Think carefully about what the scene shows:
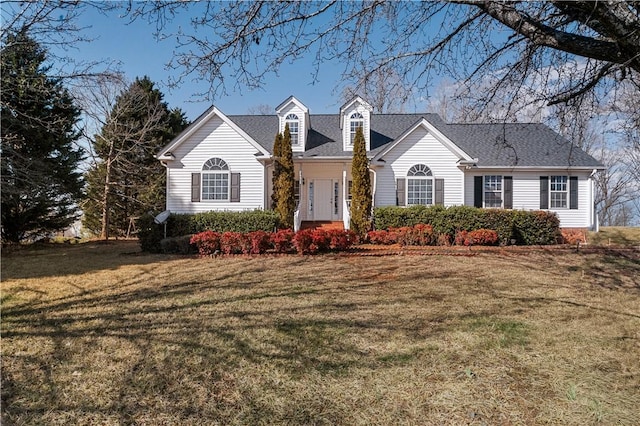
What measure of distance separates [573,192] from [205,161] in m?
17.1

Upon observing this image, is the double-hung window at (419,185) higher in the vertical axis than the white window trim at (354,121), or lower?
lower

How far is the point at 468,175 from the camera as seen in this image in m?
16.2

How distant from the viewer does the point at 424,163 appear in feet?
48.9


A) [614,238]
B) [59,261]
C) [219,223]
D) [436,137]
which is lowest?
[59,261]

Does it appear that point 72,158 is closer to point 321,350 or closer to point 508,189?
point 321,350

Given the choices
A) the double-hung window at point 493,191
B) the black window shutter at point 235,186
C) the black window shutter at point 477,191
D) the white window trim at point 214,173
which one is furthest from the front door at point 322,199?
the double-hung window at point 493,191

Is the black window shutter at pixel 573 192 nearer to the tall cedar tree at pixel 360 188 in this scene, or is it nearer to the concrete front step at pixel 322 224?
the tall cedar tree at pixel 360 188

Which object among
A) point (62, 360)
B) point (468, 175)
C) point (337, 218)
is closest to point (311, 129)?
point (337, 218)

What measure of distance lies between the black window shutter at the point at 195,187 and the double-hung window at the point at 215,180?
0.68ft

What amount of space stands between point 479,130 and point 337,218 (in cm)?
910

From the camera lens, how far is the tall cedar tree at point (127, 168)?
18.4m

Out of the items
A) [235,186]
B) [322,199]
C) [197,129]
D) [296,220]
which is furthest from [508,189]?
[197,129]

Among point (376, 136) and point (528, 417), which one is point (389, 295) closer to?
point (528, 417)

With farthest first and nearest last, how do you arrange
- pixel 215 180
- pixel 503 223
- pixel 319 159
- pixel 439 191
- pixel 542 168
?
1. pixel 319 159
2. pixel 542 168
3. pixel 439 191
4. pixel 215 180
5. pixel 503 223
